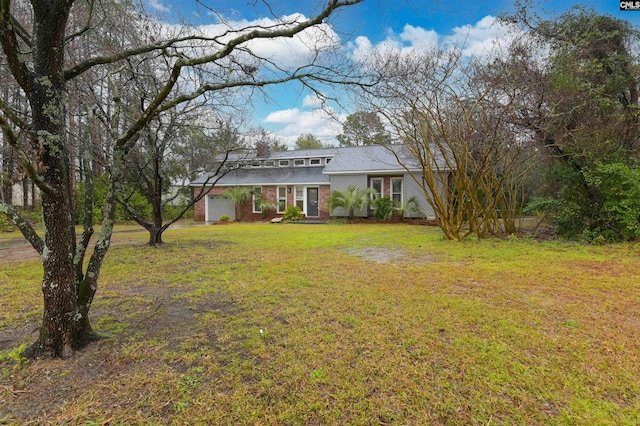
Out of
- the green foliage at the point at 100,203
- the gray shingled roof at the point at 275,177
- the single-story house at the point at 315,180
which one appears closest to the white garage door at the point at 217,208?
the single-story house at the point at 315,180

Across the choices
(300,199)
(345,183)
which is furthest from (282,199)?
(345,183)

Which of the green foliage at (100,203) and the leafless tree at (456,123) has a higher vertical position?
the leafless tree at (456,123)

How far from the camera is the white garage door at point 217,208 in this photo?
22141 millimetres

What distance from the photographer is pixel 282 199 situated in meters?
21.0

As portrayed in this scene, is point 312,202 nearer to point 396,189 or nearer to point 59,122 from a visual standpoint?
point 396,189

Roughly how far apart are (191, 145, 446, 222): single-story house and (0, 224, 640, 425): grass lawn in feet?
40.0

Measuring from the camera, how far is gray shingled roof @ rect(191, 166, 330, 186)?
67.6 ft

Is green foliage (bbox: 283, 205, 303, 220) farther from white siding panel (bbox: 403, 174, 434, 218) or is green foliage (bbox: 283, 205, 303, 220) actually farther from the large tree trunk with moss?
the large tree trunk with moss

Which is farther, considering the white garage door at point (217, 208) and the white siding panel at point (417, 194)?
the white garage door at point (217, 208)

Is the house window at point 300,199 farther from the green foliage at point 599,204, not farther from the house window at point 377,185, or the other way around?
the green foliage at point 599,204

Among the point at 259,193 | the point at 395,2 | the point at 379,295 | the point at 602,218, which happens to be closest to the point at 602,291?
the point at 379,295

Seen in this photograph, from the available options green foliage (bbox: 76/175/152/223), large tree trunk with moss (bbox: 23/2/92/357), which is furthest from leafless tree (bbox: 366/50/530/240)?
green foliage (bbox: 76/175/152/223)

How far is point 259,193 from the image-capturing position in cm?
2081

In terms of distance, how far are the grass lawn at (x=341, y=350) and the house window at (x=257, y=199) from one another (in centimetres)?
1458
